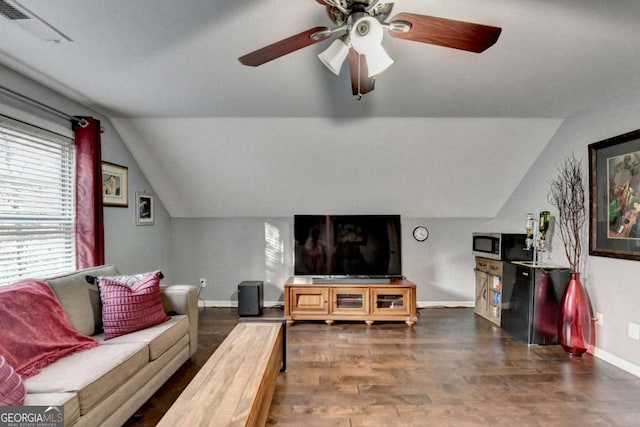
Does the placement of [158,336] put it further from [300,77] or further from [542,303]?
[542,303]

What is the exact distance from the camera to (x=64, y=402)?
1.49 m

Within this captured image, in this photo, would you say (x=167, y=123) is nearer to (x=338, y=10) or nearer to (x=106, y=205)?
(x=106, y=205)

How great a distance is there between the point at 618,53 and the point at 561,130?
1.59 metres

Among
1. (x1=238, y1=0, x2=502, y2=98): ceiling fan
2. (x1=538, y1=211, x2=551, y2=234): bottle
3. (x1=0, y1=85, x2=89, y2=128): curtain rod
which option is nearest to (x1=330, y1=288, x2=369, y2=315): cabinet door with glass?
(x1=538, y1=211, x2=551, y2=234): bottle

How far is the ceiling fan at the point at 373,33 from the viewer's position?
1.41 metres

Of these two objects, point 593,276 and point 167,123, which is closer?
point 593,276

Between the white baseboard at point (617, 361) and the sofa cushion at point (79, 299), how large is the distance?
4405 mm

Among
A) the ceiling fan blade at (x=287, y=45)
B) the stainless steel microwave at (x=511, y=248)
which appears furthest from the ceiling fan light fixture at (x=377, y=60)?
the stainless steel microwave at (x=511, y=248)

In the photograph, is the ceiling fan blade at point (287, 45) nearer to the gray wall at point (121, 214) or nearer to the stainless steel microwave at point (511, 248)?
the gray wall at point (121, 214)

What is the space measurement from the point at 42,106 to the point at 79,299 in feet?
5.10

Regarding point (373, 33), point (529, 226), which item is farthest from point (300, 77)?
point (529, 226)

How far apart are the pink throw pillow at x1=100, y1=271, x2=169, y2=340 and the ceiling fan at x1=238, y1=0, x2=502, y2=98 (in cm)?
192

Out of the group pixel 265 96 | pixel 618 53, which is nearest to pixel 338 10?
pixel 265 96

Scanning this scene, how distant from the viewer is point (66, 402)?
149 cm
